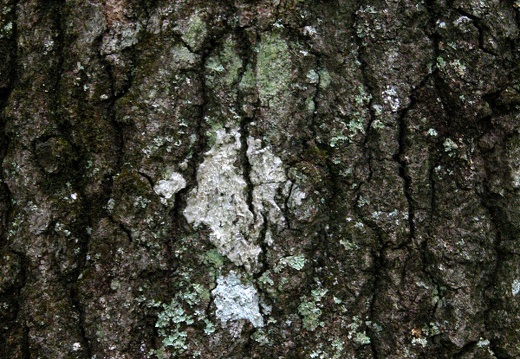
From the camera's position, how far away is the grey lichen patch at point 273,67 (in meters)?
1.30

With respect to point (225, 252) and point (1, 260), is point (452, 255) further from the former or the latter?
point (1, 260)

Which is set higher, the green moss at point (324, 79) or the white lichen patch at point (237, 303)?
the green moss at point (324, 79)

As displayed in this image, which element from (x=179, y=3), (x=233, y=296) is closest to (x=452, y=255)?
(x=233, y=296)

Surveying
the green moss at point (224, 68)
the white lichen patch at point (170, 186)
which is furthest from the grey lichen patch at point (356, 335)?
the green moss at point (224, 68)

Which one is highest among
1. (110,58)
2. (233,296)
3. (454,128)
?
(110,58)

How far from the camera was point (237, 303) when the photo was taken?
1283 millimetres

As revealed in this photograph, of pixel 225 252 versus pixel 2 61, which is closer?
pixel 225 252

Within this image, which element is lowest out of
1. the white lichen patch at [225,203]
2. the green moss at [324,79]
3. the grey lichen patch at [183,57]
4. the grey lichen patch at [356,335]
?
the grey lichen patch at [356,335]

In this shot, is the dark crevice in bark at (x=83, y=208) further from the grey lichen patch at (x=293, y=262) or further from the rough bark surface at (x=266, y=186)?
the grey lichen patch at (x=293, y=262)

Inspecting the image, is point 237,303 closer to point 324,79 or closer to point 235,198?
point 235,198

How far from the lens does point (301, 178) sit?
4.24ft

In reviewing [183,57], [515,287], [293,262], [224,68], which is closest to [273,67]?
[224,68]

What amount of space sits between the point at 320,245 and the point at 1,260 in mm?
833

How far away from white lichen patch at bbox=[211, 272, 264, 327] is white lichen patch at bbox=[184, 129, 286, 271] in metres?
0.06
